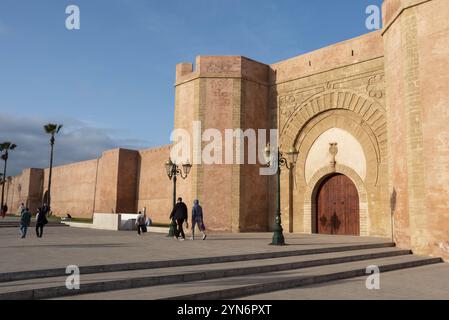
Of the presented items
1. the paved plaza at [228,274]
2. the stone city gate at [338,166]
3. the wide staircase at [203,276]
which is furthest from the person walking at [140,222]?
the wide staircase at [203,276]

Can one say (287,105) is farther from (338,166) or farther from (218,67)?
(338,166)

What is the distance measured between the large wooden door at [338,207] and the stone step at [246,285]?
20.0 ft

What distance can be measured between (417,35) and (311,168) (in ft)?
21.9

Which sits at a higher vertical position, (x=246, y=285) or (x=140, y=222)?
(x=140, y=222)

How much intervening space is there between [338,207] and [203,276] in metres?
9.93

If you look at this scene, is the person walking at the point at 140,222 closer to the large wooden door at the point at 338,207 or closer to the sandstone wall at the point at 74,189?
the large wooden door at the point at 338,207

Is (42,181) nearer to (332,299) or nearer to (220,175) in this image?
(220,175)

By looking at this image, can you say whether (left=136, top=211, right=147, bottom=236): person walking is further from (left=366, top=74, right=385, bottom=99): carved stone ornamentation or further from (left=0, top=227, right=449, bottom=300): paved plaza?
(left=366, top=74, right=385, bottom=99): carved stone ornamentation

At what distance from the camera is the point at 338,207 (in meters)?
15.3

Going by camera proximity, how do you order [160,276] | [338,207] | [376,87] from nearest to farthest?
[160,276]
[376,87]
[338,207]

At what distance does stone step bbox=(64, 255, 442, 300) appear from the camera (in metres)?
5.36

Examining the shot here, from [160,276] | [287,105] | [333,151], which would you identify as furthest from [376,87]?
[160,276]

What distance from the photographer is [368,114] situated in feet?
46.8
